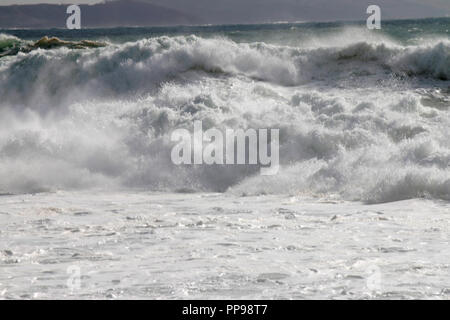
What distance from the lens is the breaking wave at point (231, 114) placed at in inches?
395

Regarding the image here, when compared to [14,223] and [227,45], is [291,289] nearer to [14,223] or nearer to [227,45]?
[14,223]

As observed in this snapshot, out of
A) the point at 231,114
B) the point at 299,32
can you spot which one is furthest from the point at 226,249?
the point at 299,32

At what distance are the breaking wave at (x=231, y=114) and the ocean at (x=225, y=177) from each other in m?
0.04

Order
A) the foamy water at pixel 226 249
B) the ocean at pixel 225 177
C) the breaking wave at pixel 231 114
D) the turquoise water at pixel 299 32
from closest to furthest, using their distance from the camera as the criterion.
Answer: the foamy water at pixel 226 249 < the ocean at pixel 225 177 < the breaking wave at pixel 231 114 < the turquoise water at pixel 299 32

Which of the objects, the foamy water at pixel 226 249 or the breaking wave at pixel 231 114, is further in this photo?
the breaking wave at pixel 231 114

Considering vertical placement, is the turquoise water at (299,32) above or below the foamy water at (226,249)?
above

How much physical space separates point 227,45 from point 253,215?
10.1 m

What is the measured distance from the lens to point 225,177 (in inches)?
413

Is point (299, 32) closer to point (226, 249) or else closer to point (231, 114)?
point (231, 114)

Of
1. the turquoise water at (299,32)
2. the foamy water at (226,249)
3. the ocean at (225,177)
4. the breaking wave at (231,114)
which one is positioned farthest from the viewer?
the turquoise water at (299,32)

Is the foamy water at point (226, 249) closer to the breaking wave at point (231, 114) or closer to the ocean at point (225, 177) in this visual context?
the ocean at point (225, 177)

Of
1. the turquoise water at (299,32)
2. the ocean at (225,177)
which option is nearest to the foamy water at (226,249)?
the ocean at (225,177)
